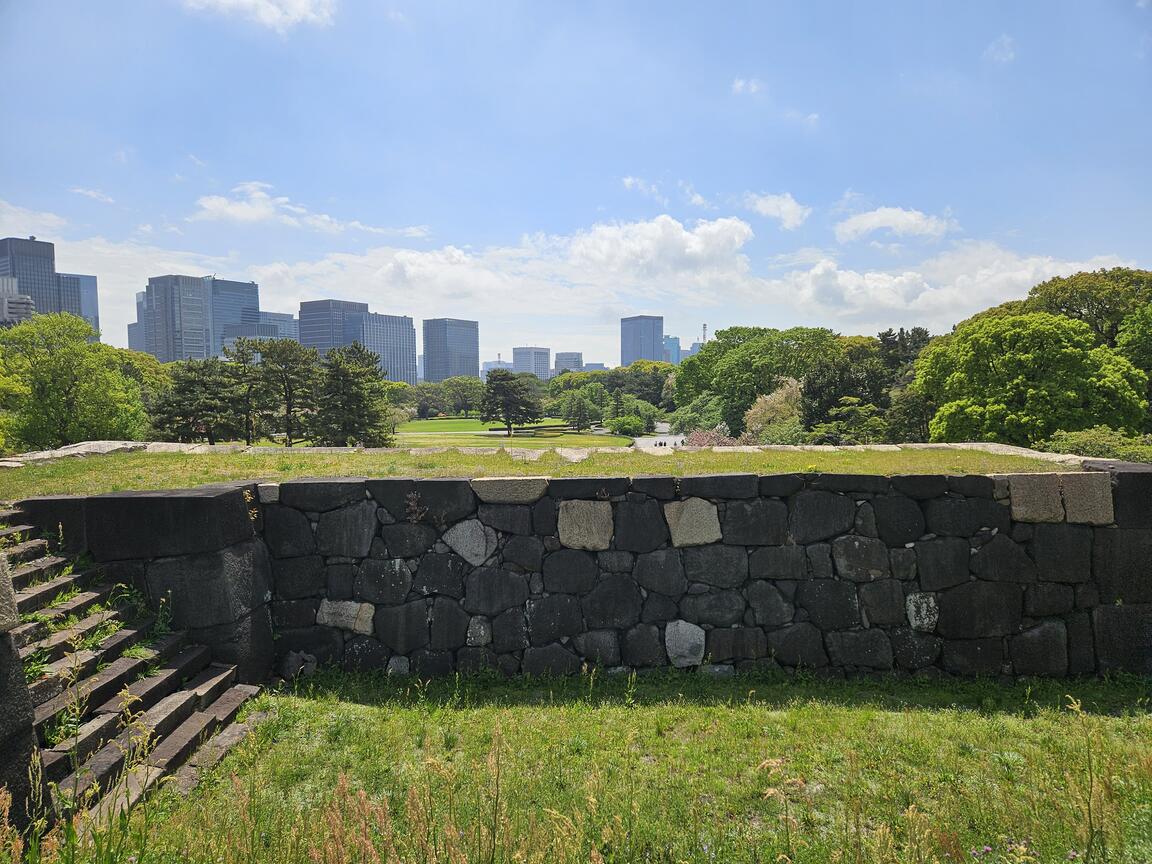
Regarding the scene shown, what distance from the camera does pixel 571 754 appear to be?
3941mm

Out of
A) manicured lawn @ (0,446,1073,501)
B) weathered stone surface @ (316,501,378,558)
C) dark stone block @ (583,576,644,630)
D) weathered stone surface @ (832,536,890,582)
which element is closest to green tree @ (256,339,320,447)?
manicured lawn @ (0,446,1073,501)

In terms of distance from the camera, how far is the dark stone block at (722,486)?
5465 mm

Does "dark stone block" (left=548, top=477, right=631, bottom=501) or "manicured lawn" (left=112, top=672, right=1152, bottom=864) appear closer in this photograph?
"manicured lawn" (left=112, top=672, right=1152, bottom=864)

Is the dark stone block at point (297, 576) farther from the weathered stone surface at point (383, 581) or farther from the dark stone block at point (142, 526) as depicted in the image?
the dark stone block at point (142, 526)

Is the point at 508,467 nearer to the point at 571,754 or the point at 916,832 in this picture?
the point at 571,754

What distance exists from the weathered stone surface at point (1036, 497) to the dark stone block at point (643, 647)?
3381mm

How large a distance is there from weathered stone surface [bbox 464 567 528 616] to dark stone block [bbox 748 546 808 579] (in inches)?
82.2

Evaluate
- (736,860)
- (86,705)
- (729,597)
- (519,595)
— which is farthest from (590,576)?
(86,705)

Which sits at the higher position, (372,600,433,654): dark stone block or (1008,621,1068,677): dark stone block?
(372,600,433,654): dark stone block

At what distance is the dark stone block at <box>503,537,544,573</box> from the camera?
18.0ft

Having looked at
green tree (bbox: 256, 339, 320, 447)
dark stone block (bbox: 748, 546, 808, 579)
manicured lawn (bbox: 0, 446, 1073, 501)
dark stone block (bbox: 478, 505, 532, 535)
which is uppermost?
green tree (bbox: 256, 339, 320, 447)

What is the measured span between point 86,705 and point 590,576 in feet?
11.6

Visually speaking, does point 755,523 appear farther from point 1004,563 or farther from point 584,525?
point 1004,563

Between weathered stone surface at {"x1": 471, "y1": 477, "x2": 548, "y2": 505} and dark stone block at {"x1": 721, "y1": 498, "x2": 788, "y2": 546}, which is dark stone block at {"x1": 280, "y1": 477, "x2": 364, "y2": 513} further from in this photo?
dark stone block at {"x1": 721, "y1": 498, "x2": 788, "y2": 546}
